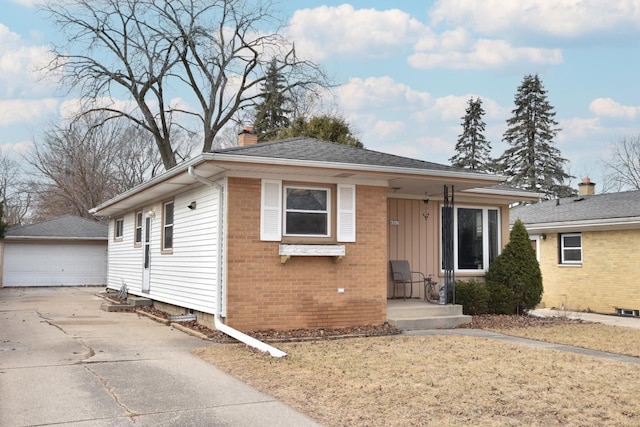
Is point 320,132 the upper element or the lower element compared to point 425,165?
upper

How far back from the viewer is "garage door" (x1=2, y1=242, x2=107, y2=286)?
27562 mm

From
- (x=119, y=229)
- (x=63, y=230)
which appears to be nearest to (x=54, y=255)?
(x=63, y=230)

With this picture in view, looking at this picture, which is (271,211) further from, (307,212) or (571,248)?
(571,248)

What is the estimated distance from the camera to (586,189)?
2355 centimetres

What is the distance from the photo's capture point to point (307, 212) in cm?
1109

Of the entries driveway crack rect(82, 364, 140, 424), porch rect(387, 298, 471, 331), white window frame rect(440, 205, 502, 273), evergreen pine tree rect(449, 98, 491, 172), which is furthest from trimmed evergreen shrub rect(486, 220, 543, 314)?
evergreen pine tree rect(449, 98, 491, 172)

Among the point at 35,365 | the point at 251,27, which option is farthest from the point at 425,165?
the point at 251,27

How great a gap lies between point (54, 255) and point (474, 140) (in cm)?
2900

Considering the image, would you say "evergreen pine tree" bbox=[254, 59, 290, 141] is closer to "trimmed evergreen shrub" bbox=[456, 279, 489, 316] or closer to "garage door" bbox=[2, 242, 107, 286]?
"garage door" bbox=[2, 242, 107, 286]

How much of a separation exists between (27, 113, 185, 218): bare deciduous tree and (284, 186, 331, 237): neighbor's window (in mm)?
29808

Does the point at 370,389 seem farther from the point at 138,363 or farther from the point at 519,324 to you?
the point at 519,324

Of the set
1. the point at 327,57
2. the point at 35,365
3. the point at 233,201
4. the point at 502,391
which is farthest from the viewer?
the point at 327,57

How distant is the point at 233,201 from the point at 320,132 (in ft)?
43.3

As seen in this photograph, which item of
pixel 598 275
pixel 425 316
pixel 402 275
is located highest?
pixel 402 275
